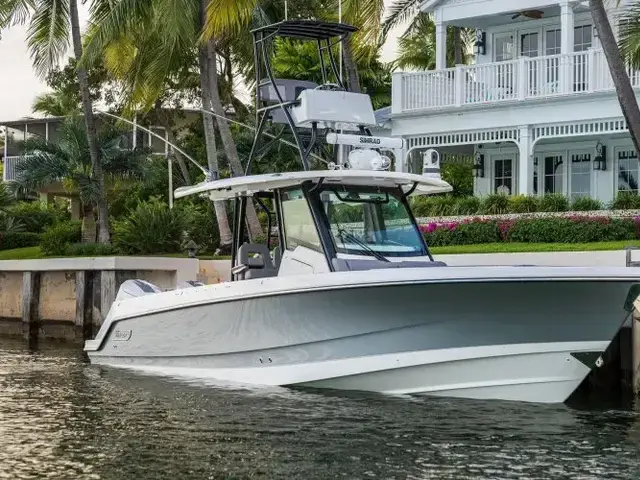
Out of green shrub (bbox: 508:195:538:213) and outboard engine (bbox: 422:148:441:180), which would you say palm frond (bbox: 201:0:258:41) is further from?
outboard engine (bbox: 422:148:441:180)

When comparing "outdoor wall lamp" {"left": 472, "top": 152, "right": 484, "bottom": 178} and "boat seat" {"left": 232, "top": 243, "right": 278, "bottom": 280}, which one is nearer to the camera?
"boat seat" {"left": 232, "top": 243, "right": 278, "bottom": 280}

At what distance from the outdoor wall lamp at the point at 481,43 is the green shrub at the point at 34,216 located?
18639mm

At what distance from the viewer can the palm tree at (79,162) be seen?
35.1 metres

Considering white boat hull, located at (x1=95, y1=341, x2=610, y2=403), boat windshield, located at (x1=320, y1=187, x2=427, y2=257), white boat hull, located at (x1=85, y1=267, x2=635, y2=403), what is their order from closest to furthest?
white boat hull, located at (x1=85, y1=267, x2=635, y2=403), white boat hull, located at (x1=95, y1=341, x2=610, y2=403), boat windshield, located at (x1=320, y1=187, x2=427, y2=257)

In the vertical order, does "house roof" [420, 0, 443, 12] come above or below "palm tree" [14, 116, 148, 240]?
above

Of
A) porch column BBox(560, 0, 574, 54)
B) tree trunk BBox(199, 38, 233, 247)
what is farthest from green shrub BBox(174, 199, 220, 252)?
porch column BBox(560, 0, 574, 54)

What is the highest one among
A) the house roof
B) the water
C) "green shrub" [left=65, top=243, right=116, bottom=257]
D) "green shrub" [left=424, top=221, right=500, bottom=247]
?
the house roof

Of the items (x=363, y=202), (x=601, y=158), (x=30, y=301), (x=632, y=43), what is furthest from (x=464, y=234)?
(x=363, y=202)

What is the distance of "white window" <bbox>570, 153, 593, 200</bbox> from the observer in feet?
99.3

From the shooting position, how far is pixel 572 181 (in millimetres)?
30547

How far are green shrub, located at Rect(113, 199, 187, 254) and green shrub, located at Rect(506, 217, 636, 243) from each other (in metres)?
10.6

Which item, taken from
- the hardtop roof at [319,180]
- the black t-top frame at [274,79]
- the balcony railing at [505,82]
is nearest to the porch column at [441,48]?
the balcony railing at [505,82]

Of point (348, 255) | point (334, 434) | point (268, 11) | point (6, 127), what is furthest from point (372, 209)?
point (6, 127)

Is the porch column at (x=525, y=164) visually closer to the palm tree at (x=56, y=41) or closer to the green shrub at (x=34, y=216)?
the palm tree at (x=56, y=41)
